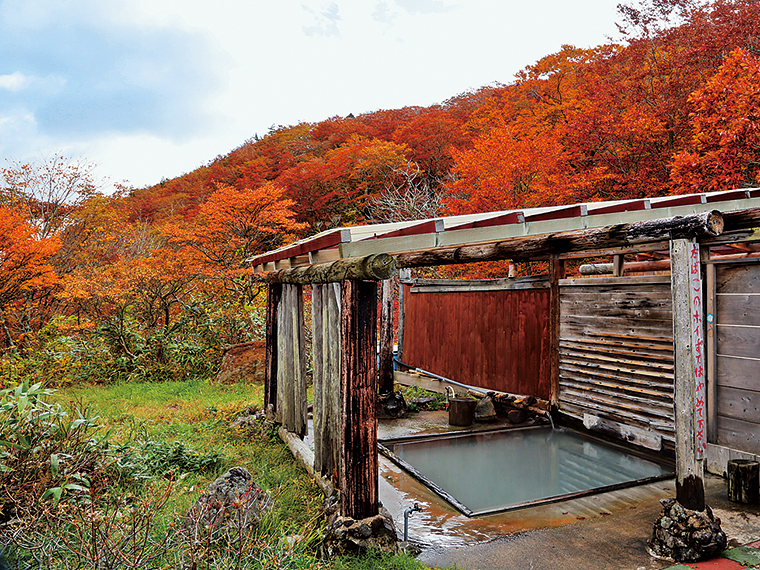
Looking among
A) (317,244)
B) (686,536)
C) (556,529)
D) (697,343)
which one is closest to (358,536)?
(556,529)

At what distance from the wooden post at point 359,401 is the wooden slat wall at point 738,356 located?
3.36m

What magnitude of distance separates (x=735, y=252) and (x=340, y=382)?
5606 mm

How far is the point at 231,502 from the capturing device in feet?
10.7

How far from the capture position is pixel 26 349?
375 inches

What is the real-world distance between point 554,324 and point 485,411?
5.10 ft

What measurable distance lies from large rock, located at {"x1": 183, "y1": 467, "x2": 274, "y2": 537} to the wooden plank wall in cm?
483

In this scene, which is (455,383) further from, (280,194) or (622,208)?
(280,194)

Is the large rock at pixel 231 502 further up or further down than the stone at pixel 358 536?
further up

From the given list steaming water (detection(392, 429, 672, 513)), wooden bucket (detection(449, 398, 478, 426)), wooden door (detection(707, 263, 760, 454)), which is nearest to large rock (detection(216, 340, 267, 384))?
wooden bucket (detection(449, 398, 478, 426))

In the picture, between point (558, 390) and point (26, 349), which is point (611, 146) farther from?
point (26, 349)

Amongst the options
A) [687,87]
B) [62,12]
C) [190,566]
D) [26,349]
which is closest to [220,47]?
[62,12]

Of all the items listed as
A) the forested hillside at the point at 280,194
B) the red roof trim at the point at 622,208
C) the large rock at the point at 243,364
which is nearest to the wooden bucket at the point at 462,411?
the red roof trim at the point at 622,208

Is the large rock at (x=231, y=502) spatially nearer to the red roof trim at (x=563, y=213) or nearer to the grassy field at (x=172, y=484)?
the grassy field at (x=172, y=484)

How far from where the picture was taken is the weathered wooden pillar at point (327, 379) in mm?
3834
